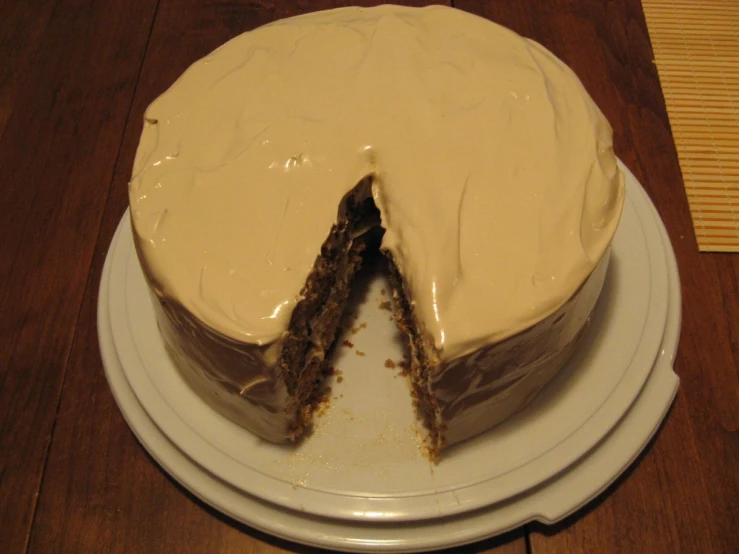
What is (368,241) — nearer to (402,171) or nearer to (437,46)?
(402,171)

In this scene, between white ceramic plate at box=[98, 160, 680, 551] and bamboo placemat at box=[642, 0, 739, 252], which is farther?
bamboo placemat at box=[642, 0, 739, 252]

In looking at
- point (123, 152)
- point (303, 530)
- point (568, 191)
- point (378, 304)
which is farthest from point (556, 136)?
point (123, 152)

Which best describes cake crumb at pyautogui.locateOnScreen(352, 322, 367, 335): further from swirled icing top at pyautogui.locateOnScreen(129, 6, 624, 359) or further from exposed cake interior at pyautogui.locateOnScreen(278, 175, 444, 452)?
swirled icing top at pyautogui.locateOnScreen(129, 6, 624, 359)

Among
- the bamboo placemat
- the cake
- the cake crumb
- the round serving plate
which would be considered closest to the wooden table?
the bamboo placemat

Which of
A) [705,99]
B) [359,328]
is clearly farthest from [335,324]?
[705,99]

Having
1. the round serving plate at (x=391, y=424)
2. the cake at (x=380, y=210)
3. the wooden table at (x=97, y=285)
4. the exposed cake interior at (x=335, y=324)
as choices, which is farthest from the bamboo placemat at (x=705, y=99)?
the exposed cake interior at (x=335, y=324)

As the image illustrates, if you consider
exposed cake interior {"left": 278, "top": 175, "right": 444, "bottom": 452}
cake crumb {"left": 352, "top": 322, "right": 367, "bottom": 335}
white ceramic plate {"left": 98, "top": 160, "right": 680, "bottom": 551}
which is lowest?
white ceramic plate {"left": 98, "top": 160, "right": 680, "bottom": 551}
